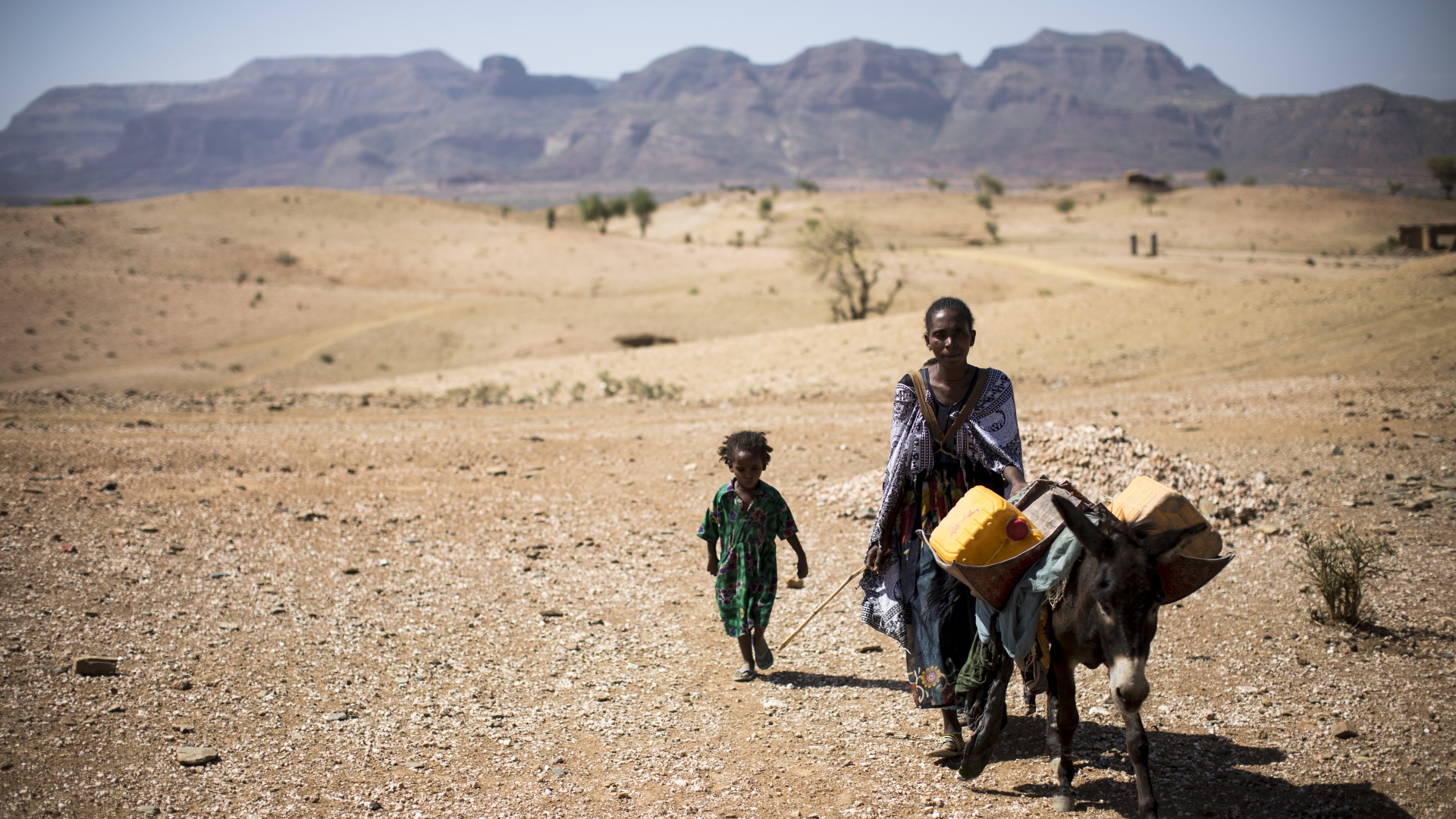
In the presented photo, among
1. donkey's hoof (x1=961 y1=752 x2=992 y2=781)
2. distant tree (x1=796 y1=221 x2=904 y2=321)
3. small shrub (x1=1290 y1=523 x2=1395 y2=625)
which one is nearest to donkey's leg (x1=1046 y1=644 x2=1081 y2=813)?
donkey's hoof (x1=961 y1=752 x2=992 y2=781)

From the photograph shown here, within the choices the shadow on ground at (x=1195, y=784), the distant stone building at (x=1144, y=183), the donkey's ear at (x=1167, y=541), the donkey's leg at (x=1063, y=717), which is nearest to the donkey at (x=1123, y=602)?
the donkey's ear at (x=1167, y=541)

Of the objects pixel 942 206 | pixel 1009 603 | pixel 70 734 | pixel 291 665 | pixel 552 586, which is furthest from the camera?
pixel 942 206

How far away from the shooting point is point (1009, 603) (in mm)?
3930

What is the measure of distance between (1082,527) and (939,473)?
1006 millimetres

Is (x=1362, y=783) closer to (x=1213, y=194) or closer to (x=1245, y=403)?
(x=1245, y=403)

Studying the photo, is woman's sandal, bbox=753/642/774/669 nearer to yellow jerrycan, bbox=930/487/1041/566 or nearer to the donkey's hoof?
the donkey's hoof

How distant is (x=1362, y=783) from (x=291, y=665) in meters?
5.73

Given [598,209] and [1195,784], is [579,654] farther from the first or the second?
[598,209]

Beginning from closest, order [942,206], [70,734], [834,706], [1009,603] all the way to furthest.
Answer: [1009,603] < [70,734] < [834,706] < [942,206]

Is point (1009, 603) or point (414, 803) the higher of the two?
point (1009, 603)

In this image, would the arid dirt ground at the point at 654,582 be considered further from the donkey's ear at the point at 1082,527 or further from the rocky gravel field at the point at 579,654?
Answer: the donkey's ear at the point at 1082,527

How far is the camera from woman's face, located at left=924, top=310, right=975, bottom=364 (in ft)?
Answer: 13.8

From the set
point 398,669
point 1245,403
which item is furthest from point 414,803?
point 1245,403

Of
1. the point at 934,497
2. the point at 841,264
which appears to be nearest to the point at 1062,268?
the point at 841,264
